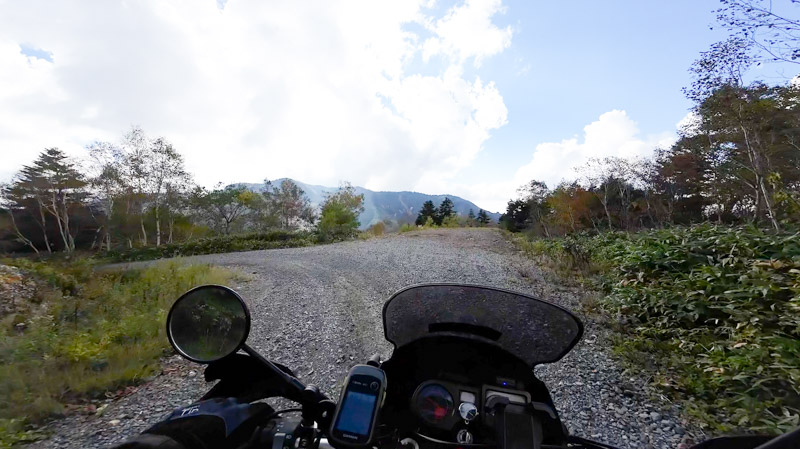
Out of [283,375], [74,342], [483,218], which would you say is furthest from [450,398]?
[483,218]

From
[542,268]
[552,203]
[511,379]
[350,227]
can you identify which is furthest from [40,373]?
[552,203]

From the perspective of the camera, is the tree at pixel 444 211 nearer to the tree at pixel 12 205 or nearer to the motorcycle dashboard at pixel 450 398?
the tree at pixel 12 205

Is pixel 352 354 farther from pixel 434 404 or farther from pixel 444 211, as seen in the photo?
pixel 444 211

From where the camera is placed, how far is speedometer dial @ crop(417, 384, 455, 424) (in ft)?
4.06

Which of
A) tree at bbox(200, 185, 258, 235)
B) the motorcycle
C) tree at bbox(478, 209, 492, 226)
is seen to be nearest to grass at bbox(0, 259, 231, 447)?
the motorcycle

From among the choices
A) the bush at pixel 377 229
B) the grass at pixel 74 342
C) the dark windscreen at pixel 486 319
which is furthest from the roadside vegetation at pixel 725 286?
the bush at pixel 377 229

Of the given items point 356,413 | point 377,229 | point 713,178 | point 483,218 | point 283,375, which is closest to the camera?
point 356,413

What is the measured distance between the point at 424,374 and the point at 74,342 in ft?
15.7

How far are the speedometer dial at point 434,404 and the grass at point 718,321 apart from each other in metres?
2.57

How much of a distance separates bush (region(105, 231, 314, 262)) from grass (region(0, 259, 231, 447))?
8028 millimetres

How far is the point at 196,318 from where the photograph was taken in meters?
1.42

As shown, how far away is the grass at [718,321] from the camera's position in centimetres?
274

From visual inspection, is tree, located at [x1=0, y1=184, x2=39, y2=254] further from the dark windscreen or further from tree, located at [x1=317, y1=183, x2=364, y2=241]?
the dark windscreen

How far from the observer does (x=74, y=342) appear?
4.21m
